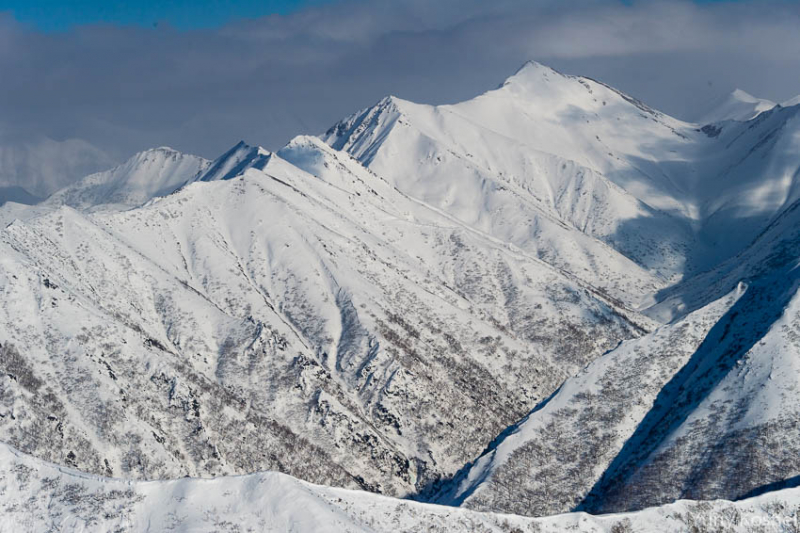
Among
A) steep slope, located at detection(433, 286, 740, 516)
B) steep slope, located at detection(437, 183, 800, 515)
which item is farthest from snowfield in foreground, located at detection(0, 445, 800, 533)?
steep slope, located at detection(433, 286, 740, 516)

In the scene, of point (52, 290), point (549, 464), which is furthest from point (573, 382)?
point (52, 290)

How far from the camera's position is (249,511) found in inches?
4011

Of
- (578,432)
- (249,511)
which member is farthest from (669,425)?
(249,511)

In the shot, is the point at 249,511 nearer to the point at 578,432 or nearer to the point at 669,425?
the point at 578,432

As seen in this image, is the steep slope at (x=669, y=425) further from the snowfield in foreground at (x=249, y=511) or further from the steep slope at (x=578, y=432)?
the snowfield in foreground at (x=249, y=511)

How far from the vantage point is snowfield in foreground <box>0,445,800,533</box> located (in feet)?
329

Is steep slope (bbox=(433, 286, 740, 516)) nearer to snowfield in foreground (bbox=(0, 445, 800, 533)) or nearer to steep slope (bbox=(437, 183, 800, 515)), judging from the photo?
steep slope (bbox=(437, 183, 800, 515))

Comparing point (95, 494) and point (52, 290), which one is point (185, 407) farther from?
point (95, 494)

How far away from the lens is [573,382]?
183500mm

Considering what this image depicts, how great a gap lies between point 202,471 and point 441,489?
43.5 m

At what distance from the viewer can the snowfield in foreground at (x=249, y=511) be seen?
100 m

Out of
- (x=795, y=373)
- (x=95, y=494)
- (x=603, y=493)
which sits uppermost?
(x=795, y=373)

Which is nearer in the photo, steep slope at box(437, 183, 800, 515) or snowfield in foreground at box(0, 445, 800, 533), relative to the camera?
snowfield in foreground at box(0, 445, 800, 533)

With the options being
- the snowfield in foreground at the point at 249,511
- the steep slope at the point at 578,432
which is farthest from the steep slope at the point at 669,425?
the snowfield in foreground at the point at 249,511
